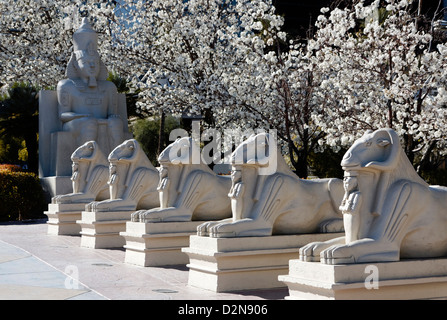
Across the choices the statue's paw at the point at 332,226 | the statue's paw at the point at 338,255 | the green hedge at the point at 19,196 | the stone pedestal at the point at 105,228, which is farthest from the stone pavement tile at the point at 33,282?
the green hedge at the point at 19,196

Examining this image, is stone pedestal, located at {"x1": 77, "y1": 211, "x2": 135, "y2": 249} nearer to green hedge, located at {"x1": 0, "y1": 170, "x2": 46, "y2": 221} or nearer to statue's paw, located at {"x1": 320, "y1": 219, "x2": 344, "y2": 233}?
statue's paw, located at {"x1": 320, "y1": 219, "x2": 344, "y2": 233}

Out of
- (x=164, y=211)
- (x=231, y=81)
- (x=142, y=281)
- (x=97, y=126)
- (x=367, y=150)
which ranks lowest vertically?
(x=142, y=281)

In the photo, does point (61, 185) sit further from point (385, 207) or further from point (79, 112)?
point (385, 207)

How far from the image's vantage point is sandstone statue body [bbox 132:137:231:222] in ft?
28.5

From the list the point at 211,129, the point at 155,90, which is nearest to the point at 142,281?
the point at 211,129

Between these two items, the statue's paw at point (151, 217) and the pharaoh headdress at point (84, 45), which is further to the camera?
the pharaoh headdress at point (84, 45)

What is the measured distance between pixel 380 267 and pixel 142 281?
320cm

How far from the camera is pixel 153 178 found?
10.6 metres

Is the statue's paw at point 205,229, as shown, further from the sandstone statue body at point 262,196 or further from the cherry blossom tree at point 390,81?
the cherry blossom tree at point 390,81

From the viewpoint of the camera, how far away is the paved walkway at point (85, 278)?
6.62m

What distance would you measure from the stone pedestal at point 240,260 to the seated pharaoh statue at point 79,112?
969cm

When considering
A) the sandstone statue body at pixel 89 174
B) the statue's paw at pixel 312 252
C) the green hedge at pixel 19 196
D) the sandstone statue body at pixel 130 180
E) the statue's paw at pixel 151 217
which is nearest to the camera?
the statue's paw at pixel 312 252
